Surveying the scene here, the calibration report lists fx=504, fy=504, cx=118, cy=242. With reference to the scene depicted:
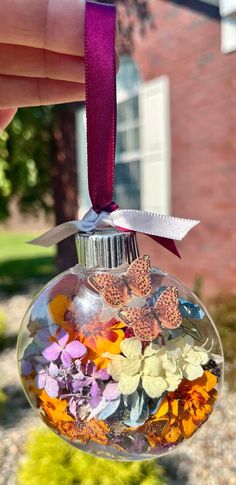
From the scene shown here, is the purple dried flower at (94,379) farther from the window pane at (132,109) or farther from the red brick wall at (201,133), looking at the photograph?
the window pane at (132,109)

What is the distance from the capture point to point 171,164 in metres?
5.56

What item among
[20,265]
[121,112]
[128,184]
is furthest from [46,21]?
[20,265]

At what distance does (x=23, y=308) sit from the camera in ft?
23.4

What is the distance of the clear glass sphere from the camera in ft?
2.77

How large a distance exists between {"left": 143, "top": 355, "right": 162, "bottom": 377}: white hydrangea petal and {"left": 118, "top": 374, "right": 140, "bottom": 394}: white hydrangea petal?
0.06 ft

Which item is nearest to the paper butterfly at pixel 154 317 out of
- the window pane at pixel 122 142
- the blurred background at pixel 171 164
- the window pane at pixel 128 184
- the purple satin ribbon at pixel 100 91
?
the purple satin ribbon at pixel 100 91

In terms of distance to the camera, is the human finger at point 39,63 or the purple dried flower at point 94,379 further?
the human finger at point 39,63

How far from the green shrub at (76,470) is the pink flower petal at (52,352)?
168 centimetres

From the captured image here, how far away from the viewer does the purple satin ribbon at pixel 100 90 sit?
0.85 metres

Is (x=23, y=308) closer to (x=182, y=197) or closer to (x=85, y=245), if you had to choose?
(x=182, y=197)

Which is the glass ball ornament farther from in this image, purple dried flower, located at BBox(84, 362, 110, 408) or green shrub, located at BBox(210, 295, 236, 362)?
green shrub, located at BBox(210, 295, 236, 362)

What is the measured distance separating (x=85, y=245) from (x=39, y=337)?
0.20 meters

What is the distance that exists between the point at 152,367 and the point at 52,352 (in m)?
0.18

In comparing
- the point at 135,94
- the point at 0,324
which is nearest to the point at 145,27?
the point at 135,94
